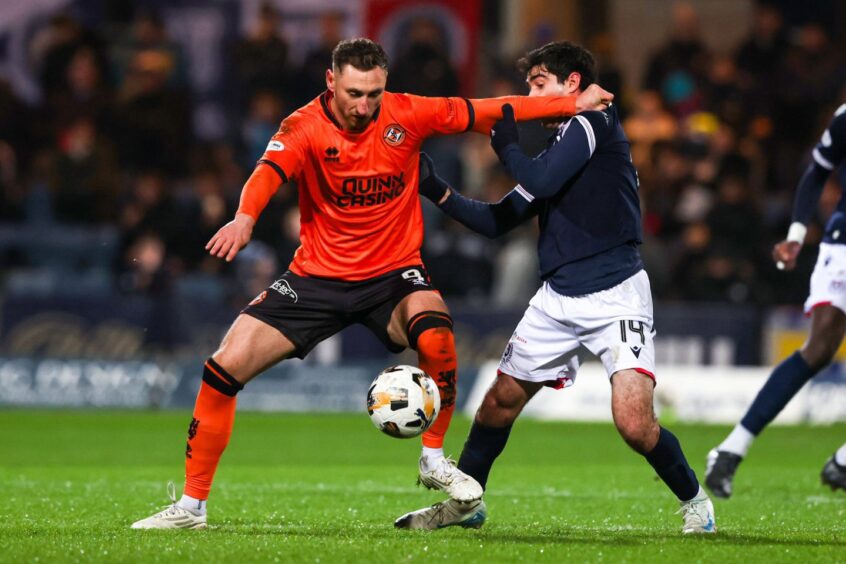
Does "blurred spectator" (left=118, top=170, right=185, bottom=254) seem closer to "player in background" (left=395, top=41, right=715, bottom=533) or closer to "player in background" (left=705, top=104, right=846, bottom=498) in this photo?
"player in background" (left=705, top=104, right=846, bottom=498)

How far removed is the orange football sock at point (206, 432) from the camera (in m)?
6.71

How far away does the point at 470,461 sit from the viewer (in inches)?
276

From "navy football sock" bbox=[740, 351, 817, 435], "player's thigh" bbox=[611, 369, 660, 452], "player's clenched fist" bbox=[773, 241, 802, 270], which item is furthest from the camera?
"navy football sock" bbox=[740, 351, 817, 435]

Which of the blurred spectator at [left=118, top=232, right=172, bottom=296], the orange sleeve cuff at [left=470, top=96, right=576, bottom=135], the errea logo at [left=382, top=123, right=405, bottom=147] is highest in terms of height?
the orange sleeve cuff at [left=470, top=96, right=576, bottom=135]

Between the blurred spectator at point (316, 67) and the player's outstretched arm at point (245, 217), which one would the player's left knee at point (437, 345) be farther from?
the blurred spectator at point (316, 67)

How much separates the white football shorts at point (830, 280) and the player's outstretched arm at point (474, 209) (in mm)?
2287

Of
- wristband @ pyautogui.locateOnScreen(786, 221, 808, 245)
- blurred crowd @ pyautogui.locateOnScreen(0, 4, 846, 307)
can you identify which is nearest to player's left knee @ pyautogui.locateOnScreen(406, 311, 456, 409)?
wristband @ pyautogui.locateOnScreen(786, 221, 808, 245)

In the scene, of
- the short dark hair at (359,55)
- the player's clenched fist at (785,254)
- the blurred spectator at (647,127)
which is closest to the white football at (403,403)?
the short dark hair at (359,55)

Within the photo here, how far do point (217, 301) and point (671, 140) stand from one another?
5.74 meters

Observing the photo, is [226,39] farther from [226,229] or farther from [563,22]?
[226,229]

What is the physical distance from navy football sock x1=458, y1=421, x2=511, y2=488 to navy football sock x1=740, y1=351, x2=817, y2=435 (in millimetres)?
2140

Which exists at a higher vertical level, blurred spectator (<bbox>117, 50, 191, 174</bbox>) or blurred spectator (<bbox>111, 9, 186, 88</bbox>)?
blurred spectator (<bbox>111, 9, 186, 88</bbox>)

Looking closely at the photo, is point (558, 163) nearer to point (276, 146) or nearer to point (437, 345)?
point (437, 345)

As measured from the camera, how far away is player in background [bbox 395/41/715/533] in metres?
6.53
